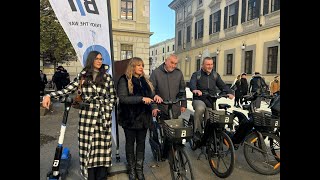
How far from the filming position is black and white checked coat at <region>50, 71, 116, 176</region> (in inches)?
114

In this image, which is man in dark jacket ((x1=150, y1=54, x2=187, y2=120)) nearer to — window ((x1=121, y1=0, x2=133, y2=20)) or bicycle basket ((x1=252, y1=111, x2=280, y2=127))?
bicycle basket ((x1=252, y1=111, x2=280, y2=127))

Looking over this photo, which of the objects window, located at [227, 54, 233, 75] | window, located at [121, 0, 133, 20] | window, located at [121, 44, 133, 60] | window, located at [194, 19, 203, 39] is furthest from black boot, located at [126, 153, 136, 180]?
window, located at [194, 19, 203, 39]

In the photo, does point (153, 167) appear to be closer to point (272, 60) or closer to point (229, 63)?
point (272, 60)

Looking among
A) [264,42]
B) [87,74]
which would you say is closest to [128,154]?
[87,74]

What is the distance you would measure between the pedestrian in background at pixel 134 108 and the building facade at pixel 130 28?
1648 centimetres

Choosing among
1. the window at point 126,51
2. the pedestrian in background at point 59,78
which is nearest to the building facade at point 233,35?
the window at point 126,51

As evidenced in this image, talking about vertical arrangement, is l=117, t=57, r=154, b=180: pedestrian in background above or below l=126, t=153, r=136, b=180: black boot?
above

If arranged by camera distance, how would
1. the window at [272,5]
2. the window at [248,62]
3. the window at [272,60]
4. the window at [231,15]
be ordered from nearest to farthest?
the window at [272,5] < the window at [272,60] < the window at [248,62] < the window at [231,15]

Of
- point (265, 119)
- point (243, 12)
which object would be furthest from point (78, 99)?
point (243, 12)

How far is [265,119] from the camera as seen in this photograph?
349 cm

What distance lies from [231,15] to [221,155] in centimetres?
2019

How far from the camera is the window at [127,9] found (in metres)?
19.8

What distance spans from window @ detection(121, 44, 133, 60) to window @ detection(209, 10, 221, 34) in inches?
364

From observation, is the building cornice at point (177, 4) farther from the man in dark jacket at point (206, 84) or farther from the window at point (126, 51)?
the man in dark jacket at point (206, 84)
